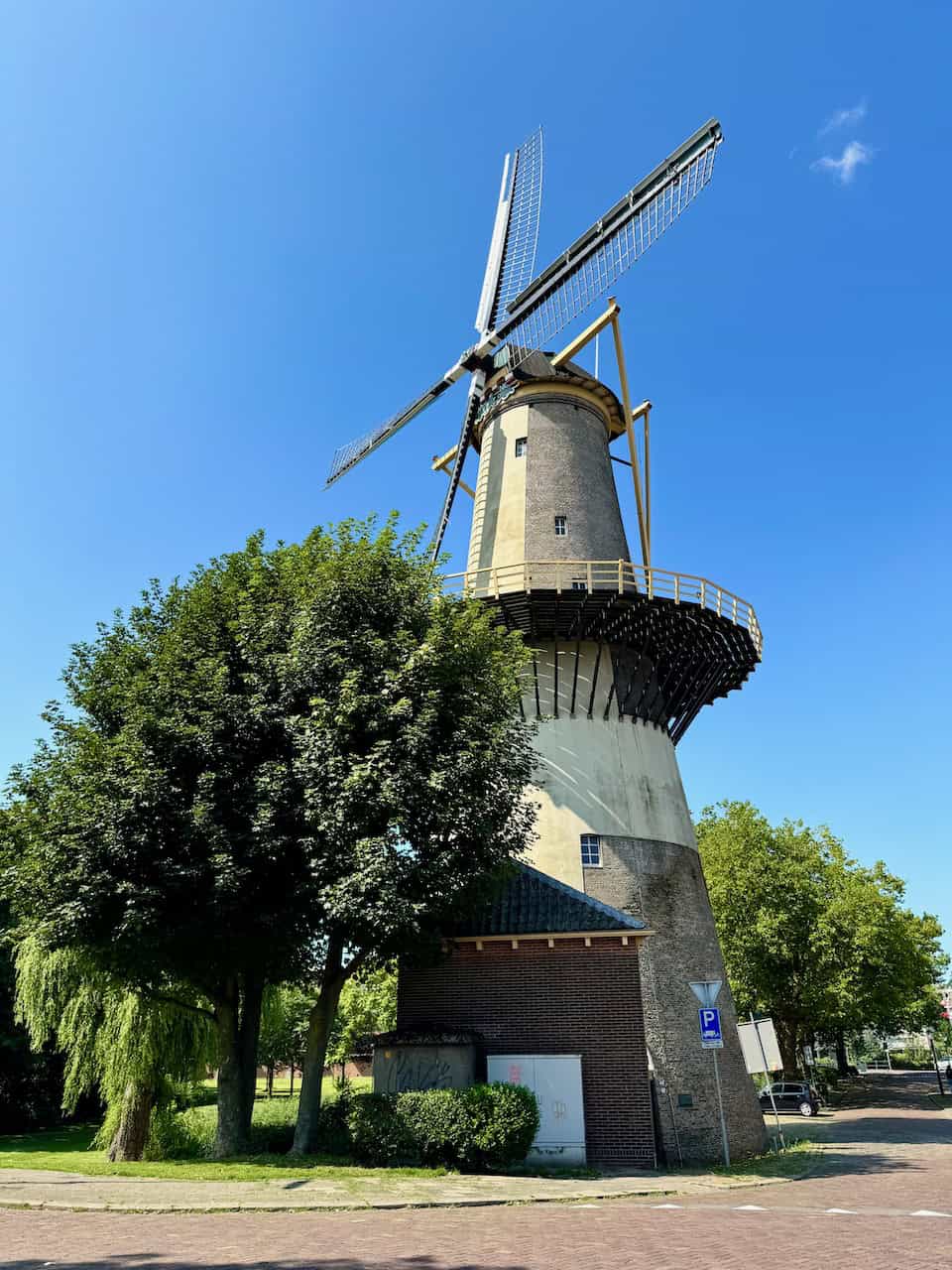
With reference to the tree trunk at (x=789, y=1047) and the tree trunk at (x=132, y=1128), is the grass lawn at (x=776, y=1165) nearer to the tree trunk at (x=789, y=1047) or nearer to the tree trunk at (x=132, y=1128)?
the tree trunk at (x=132, y=1128)

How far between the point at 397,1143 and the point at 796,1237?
7.60 m

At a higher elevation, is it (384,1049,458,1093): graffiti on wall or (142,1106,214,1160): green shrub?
(384,1049,458,1093): graffiti on wall

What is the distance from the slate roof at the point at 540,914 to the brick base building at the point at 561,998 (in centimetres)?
3

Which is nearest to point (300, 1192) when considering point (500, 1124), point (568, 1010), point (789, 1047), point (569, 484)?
point (500, 1124)

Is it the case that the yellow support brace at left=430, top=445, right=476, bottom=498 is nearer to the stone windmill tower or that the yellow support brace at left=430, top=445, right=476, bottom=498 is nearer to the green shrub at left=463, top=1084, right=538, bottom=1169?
the stone windmill tower

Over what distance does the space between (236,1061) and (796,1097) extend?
30678mm

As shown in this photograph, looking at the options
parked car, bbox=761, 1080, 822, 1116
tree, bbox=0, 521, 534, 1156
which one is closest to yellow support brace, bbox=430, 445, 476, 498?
tree, bbox=0, 521, 534, 1156

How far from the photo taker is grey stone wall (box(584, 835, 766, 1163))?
19.5m

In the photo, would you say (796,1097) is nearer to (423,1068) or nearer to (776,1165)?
(776,1165)

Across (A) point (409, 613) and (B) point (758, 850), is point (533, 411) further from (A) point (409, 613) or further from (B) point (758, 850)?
(B) point (758, 850)

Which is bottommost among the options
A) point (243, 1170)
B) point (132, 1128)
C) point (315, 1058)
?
point (243, 1170)

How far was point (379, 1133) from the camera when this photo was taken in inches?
583

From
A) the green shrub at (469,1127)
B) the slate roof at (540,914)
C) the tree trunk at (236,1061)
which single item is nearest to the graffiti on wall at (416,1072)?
the green shrub at (469,1127)

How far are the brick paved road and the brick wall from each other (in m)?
3.82
